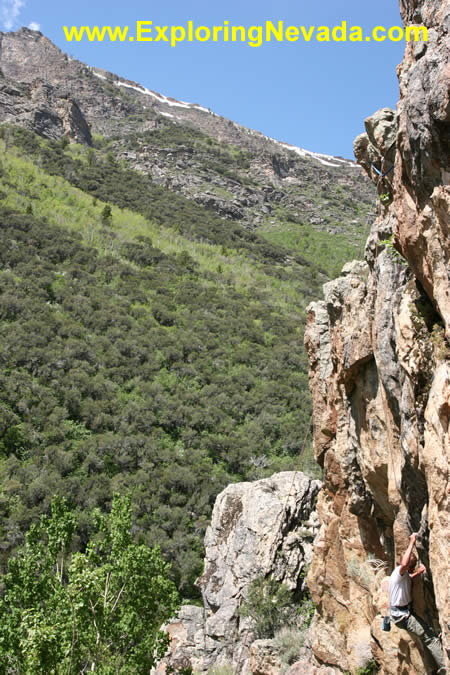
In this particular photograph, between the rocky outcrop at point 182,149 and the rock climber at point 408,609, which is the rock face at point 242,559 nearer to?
the rock climber at point 408,609

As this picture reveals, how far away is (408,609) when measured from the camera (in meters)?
4.85

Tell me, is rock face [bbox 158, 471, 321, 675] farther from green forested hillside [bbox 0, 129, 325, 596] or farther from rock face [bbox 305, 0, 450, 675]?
rock face [bbox 305, 0, 450, 675]

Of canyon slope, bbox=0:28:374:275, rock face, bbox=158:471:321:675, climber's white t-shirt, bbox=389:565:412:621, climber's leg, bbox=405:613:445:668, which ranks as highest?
canyon slope, bbox=0:28:374:275

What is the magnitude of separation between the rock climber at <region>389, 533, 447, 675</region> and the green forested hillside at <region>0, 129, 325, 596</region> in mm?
12783

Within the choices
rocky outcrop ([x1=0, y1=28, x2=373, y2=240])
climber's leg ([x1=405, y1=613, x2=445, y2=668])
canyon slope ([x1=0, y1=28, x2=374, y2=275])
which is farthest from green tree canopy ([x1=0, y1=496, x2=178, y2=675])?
rocky outcrop ([x1=0, y1=28, x2=373, y2=240])

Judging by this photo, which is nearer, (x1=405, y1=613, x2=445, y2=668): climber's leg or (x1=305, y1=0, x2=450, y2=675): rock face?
(x1=305, y1=0, x2=450, y2=675): rock face

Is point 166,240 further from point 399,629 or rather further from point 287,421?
point 399,629

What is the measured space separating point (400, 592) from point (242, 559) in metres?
8.70

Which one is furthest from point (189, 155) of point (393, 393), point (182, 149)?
point (393, 393)

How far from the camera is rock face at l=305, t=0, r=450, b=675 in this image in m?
3.89

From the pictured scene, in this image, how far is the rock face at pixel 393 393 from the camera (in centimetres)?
389

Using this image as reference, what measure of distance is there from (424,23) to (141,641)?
949 cm

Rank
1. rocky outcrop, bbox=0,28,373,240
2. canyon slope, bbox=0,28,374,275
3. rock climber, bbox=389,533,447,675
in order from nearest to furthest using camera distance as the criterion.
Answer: rock climber, bbox=389,533,447,675 → canyon slope, bbox=0,28,374,275 → rocky outcrop, bbox=0,28,373,240

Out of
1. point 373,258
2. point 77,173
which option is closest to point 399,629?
point 373,258
